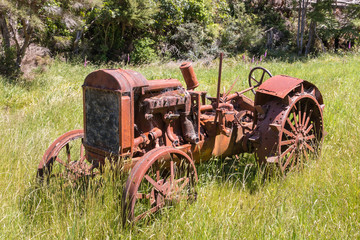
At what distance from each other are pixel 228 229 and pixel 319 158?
1.87 metres

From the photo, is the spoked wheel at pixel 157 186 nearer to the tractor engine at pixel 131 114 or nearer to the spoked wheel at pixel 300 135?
the tractor engine at pixel 131 114

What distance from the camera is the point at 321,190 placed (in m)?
3.09

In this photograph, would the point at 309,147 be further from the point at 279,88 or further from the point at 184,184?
the point at 184,184

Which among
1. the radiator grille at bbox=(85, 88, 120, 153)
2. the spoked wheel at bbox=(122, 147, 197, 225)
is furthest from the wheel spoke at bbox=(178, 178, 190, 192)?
the radiator grille at bbox=(85, 88, 120, 153)

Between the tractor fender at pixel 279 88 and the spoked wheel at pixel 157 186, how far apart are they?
4.07 feet

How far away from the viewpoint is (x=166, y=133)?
3188 mm

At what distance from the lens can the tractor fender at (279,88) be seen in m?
3.59

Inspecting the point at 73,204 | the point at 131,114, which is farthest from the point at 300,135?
the point at 73,204

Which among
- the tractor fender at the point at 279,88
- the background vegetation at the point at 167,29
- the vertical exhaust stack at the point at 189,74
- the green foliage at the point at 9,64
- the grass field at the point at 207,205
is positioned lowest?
the grass field at the point at 207,205

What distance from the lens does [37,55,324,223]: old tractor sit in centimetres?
278

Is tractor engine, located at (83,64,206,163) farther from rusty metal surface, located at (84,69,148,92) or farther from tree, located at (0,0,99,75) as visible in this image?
tree, located at (0,0,99,75)

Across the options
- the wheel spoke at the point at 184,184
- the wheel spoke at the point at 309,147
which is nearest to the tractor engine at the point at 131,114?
the wheel spoke at the point at 184,184

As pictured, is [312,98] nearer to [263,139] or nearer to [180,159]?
[263,139]

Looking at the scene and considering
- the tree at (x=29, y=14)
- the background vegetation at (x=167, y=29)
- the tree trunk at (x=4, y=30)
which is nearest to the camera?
the tree at (x=29, y=14)
